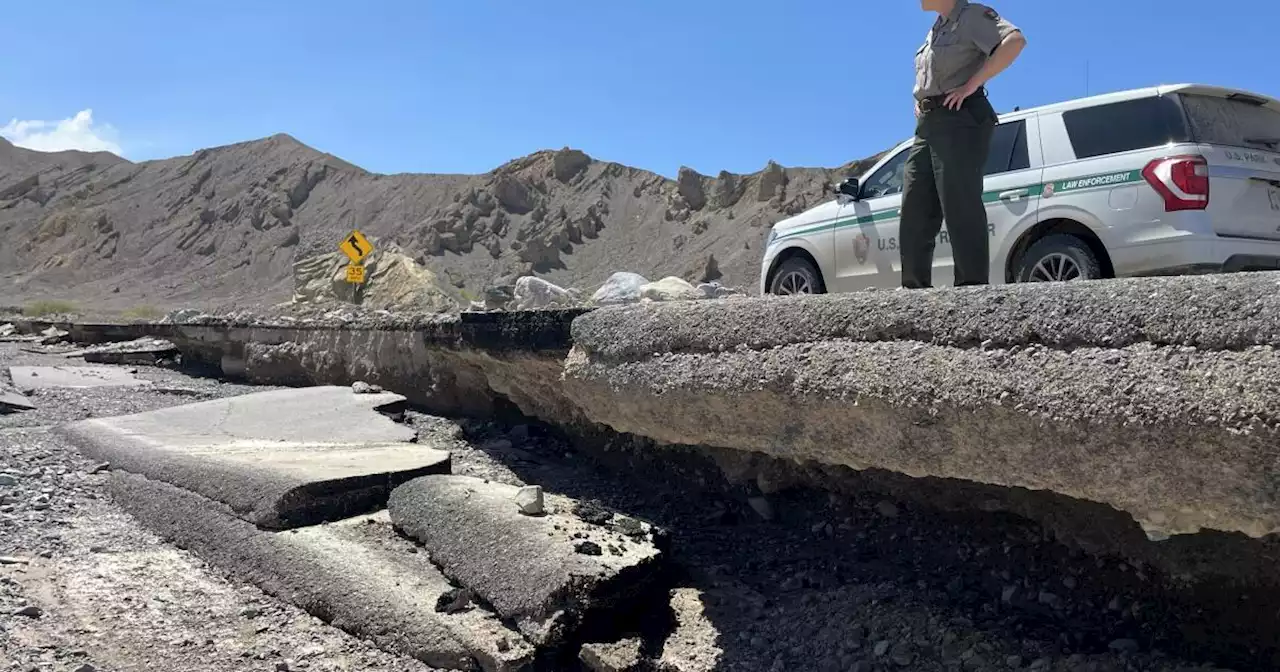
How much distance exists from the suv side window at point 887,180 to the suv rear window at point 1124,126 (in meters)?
1.06

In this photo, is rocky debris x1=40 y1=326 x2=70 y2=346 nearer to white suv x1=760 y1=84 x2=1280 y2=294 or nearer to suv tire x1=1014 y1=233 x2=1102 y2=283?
white suv x1=760 y1=84 x2=1280 y2=294

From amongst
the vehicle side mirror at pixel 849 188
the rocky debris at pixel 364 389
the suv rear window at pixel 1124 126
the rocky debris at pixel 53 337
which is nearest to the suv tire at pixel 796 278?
the vehicle side mirror at pixel 849 188

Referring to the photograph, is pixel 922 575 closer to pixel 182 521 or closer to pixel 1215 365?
pixel 1215 365

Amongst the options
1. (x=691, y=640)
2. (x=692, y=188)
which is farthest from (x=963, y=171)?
(x=692, y=188)

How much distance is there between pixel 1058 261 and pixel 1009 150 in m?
0.87

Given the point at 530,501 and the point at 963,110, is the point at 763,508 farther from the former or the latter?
the point at 963,110

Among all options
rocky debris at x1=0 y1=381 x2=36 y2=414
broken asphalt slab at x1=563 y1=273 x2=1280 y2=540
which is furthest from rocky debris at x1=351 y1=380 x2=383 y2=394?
broken asphalt slab at x1=563 y1=273 x2=1280 y2=540

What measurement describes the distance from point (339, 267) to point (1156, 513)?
77.3 ft

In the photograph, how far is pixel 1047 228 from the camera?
17.0 ft

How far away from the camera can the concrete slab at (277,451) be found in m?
3.64

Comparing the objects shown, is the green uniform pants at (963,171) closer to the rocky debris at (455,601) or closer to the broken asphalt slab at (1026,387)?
the broken asphalt slab at (1026,387)

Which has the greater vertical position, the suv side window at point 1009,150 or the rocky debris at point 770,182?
the rocky debris at point 770,182

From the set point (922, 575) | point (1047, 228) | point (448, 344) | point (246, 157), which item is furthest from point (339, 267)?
point (246, 157)

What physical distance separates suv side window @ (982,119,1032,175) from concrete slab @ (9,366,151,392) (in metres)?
6.84
